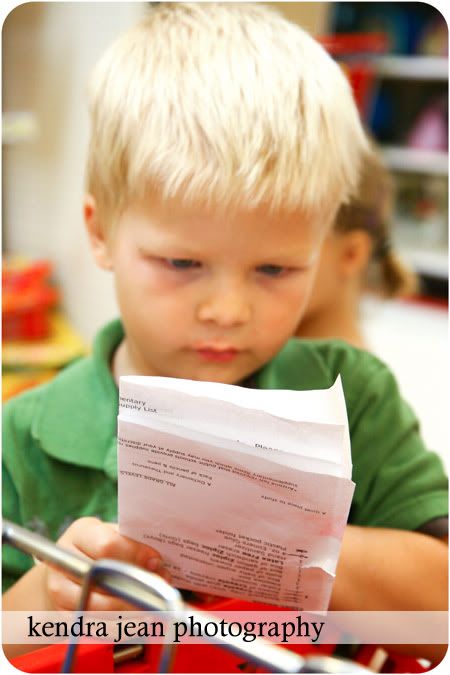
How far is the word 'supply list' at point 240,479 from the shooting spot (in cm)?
34

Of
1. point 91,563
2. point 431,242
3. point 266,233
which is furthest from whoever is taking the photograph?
point 431,242

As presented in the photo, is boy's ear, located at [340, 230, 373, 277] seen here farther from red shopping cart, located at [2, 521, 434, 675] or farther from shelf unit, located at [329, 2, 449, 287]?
shelf unit, located at [329, 2, 449, 287]

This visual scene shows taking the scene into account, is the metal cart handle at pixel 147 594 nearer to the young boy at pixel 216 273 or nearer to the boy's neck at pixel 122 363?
the young boy at pixel 216 273

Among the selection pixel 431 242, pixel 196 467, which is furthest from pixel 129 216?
pixel 431 242

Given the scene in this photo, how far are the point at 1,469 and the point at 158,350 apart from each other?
18cm

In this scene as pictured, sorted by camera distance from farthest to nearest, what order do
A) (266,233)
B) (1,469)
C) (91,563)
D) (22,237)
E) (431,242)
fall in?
(431,242) → (22,237) → (1,469) → (266,233) → (91,563)

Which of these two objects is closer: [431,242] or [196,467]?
[196,467]

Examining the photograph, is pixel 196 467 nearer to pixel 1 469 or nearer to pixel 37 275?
pixel 1 469

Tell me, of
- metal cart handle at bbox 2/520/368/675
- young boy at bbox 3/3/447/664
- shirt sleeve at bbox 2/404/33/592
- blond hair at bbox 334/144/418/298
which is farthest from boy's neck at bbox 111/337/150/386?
blond hair at bbox 334/144/418/298

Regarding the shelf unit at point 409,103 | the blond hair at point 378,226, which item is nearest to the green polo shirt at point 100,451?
the blond hair at point 378,226

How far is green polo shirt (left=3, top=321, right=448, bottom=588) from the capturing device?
1.84 feet

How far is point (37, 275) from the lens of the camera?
4.20 feet

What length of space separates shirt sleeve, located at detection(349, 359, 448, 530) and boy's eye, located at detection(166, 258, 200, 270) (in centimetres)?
16

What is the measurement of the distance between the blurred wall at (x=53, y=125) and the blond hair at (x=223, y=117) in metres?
0.36
